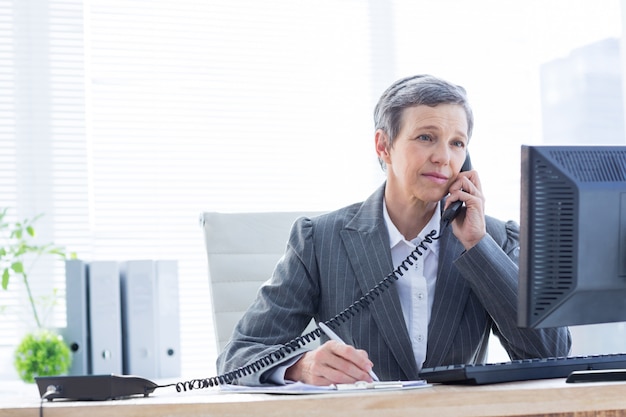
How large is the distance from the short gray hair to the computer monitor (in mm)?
660

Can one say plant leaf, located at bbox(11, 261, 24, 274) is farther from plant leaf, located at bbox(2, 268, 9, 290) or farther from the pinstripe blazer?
the pinstripe blazer

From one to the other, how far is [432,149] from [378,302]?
350 millimetres

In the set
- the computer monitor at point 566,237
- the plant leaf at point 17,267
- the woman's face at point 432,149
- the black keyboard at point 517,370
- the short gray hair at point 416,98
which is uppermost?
the short gray hair at point 416,98

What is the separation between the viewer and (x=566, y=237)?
3.75 ft

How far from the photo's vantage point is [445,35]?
12.0 ft

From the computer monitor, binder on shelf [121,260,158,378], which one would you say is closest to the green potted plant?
binder on shelf [121,260,158,378]

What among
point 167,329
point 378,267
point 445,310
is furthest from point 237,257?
point 167,329

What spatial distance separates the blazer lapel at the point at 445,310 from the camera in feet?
5.74

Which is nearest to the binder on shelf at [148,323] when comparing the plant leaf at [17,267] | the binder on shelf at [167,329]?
the binder on shelf at [167,329]

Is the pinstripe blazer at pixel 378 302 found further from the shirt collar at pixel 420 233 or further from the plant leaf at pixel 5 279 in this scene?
the plant leaf at pixel 5 279

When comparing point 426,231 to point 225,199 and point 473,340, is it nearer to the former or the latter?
point 473,340

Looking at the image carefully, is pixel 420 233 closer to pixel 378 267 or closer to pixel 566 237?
pixel 378 267

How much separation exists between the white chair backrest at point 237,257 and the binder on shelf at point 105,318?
73cm

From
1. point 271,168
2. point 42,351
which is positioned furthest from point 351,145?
point 42,351
